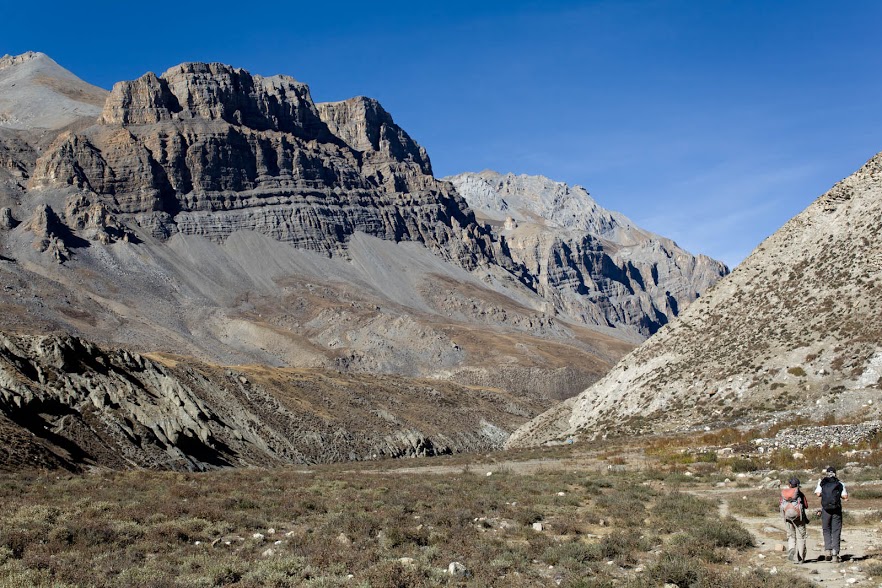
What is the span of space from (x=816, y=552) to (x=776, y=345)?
100 ft

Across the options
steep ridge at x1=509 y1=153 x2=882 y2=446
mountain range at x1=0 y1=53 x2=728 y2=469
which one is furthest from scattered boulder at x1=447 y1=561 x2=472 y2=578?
steep ridge at x1=509 y1=153 x2=882 y2=446

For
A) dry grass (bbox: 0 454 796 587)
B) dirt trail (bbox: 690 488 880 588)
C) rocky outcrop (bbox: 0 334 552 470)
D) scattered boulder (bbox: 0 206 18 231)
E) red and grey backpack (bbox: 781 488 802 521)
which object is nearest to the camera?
dirt trail (bbox: 690 488 880 588)

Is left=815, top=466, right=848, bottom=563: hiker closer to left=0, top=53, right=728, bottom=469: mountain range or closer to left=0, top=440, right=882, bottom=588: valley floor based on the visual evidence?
left=0, top=440, right=882, bottom=588: valley floor

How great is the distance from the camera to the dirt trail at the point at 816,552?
12.4 metres

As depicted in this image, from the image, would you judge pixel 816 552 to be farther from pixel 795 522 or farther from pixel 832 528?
pixel 795 522

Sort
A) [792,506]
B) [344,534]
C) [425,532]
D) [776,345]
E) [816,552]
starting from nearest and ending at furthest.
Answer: [792,506] < [816,552] < [344,534] < [425,532] < [776,345]

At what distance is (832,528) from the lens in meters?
13.6

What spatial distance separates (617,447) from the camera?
37.4m

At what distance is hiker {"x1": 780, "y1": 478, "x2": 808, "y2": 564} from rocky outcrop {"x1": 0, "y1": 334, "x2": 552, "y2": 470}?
2486 cm

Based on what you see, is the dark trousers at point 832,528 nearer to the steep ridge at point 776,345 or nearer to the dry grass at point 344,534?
the dry grass at point 344,534

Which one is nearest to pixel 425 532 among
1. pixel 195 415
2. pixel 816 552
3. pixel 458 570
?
pixel 458 570

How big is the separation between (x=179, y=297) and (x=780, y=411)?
155 m

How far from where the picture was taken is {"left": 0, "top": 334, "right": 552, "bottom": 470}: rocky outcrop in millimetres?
34281

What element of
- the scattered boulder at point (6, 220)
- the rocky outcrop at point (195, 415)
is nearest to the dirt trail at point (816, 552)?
the rocky outcrop at point (195, 415)
